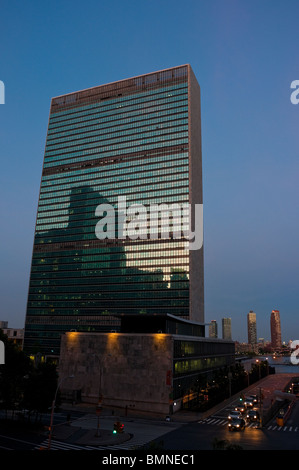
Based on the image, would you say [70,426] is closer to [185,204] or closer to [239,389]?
[239,389]

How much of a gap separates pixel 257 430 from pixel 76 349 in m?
42.4

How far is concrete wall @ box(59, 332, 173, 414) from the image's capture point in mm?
70688

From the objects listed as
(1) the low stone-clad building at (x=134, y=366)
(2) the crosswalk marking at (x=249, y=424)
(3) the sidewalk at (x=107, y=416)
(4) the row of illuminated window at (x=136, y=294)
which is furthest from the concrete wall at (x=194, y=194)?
(2) the crosswalk marking at (x=249, y=424)

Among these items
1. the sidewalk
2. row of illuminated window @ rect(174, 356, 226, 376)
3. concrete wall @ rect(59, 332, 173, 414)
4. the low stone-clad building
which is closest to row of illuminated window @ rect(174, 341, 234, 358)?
the low stone-clad building

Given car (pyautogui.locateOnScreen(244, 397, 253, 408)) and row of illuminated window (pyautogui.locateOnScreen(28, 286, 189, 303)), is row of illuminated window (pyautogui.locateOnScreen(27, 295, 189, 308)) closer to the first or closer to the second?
row of illuminated window (pyautogui.locateOnScreen(28, 286, 189, 303))

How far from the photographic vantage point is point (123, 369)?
7431 cm

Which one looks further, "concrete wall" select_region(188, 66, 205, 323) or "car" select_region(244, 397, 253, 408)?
"concrete wall" select_region(188, 66, 205, 323)

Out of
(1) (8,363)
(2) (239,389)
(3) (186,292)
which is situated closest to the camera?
(1) (8,363)

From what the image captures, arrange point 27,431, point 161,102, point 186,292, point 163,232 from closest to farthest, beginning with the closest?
point 27,431
point 186,292
point 163,232
point 161,102

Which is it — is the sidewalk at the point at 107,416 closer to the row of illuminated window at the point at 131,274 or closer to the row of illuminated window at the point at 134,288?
the row of illuminated window at the point at 134,288

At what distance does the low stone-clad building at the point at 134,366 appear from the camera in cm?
7081

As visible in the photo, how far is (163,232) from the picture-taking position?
185625mm
